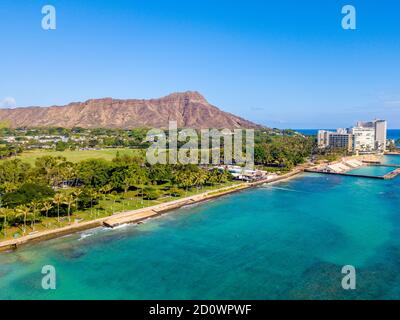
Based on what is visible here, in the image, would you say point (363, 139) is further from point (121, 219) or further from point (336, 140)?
point (121, 219)

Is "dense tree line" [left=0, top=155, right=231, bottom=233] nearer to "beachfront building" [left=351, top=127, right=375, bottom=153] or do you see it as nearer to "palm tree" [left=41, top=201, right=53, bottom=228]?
"palm tree" [left=41, top=201, right=53, bottom=228]

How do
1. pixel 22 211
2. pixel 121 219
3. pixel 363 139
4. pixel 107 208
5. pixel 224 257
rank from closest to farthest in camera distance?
1. pixel 224 257
2. pixel 22 211
3. pixel 121 219
4. pixel 107 208
5. pixel 363 139

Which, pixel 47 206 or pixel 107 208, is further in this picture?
pixel 107 208

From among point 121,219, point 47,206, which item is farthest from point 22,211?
point 121,219

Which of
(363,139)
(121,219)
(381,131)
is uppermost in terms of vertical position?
(381,131)

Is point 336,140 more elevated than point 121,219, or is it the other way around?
point 336,140

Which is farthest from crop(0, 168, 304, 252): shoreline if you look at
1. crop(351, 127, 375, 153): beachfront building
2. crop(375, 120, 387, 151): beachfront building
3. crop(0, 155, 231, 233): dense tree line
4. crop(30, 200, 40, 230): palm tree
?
crop(375, 120, 387, 151): beachfront building

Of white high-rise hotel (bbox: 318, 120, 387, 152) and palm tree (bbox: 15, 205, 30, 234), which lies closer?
palm tree (bbox: 15, 205, 30, 234)
